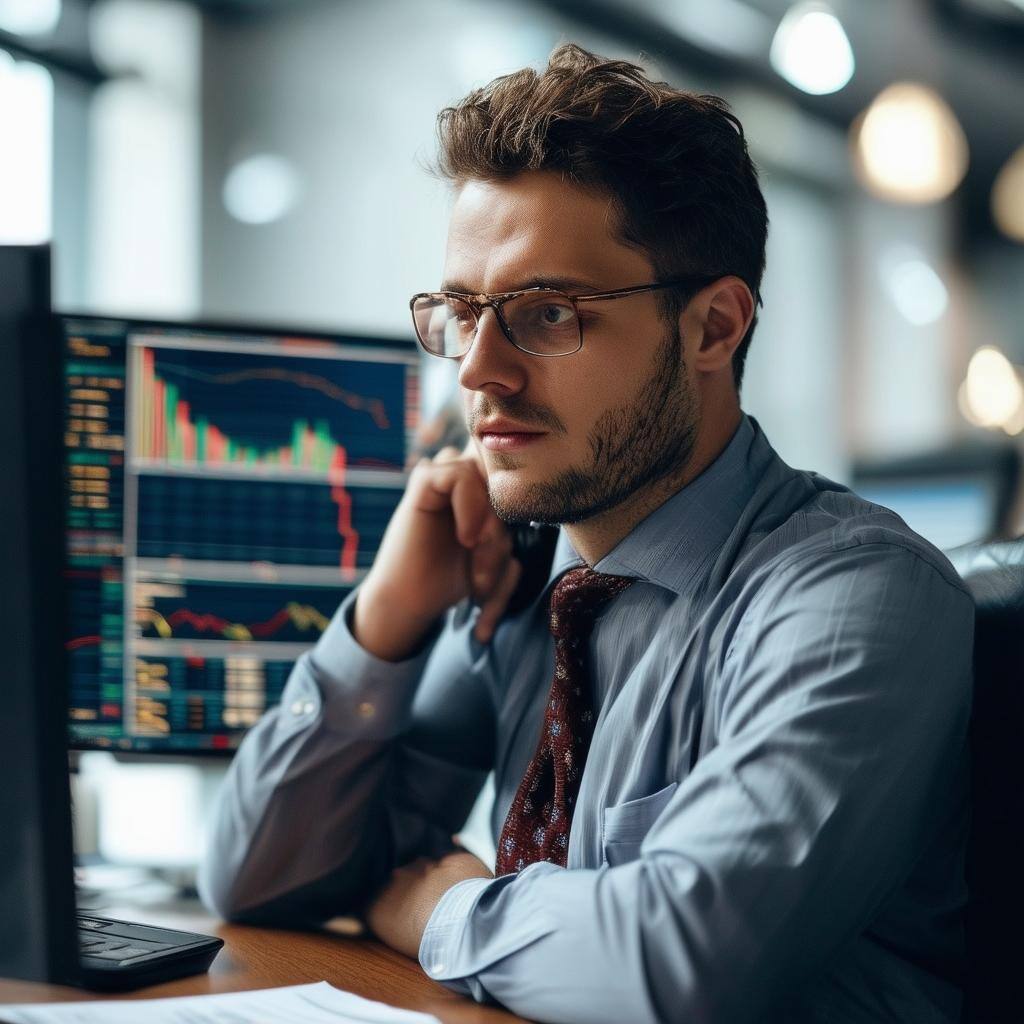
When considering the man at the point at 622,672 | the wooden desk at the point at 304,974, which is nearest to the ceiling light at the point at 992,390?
the man at the point at 622,672

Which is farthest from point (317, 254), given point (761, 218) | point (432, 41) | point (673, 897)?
point (673, 897)

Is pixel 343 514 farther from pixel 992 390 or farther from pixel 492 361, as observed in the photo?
pixel 992 390

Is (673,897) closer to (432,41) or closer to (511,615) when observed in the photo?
(511,615)

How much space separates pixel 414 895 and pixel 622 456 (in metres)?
0.53

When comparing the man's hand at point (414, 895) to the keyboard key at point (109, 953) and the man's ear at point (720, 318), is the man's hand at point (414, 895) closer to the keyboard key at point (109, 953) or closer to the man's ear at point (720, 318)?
the keyboard key at point (109, 953)

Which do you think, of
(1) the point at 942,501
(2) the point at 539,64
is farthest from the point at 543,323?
(1) the point at 942,501

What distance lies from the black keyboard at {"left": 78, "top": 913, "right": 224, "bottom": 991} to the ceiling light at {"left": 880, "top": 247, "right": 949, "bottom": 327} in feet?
10.1

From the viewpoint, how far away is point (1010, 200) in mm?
3664

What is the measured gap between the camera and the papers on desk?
94 cm

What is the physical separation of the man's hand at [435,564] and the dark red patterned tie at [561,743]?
167 millimetres

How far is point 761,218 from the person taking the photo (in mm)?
1487

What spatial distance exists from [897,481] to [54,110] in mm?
2363

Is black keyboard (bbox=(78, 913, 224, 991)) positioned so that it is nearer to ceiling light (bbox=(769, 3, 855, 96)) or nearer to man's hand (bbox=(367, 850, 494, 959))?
man's hand (bbox=(367, 850, 494, 959))

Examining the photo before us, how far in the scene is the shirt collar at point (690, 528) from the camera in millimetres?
1293
